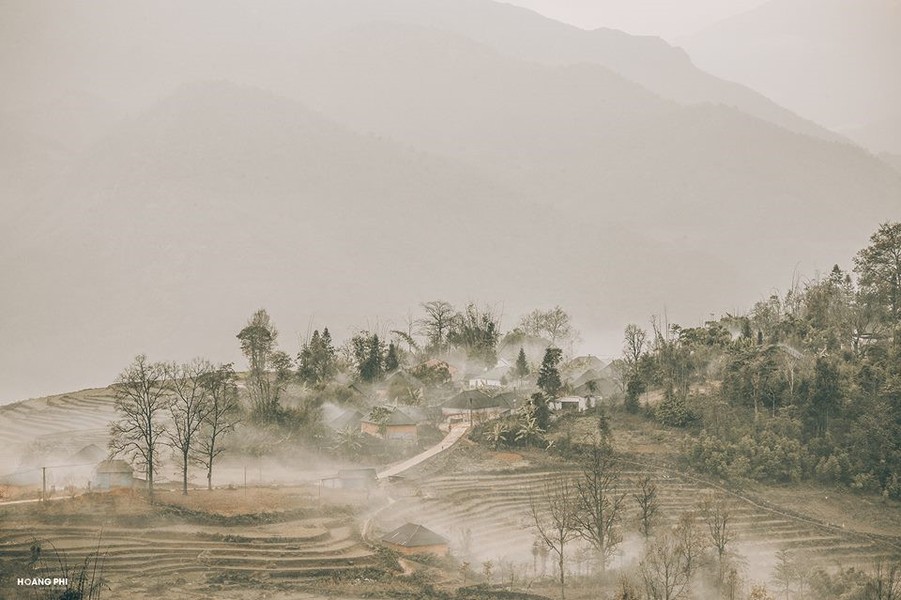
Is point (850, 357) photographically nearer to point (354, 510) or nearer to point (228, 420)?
point (354, 510)

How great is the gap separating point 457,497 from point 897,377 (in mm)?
27356

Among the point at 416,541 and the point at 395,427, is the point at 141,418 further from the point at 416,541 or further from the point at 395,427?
the point at 416,541

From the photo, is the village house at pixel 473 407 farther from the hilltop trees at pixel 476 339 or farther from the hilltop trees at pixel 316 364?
the hilltop trees at pixel 476 339

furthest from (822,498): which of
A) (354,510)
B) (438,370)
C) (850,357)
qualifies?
(438,370)

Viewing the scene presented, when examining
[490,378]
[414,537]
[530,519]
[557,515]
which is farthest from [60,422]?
[557,515]

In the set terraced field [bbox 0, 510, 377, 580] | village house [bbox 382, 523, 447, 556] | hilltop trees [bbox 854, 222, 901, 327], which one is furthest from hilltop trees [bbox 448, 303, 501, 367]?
terraced field [bbox 0, 510, 377, 580]

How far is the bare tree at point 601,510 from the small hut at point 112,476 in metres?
23.9

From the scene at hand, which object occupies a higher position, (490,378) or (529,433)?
(490,378)

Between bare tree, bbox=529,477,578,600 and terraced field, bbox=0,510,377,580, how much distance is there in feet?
27.4

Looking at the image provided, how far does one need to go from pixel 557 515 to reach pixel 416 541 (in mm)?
7763

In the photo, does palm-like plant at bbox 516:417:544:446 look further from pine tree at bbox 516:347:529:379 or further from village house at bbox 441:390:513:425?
pine tree at bbox 516:347:529:379

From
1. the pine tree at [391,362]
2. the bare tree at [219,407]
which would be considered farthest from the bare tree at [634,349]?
the bare tree at [219,407]

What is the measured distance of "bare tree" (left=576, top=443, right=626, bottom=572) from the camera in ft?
118

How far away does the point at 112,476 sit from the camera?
143ft
